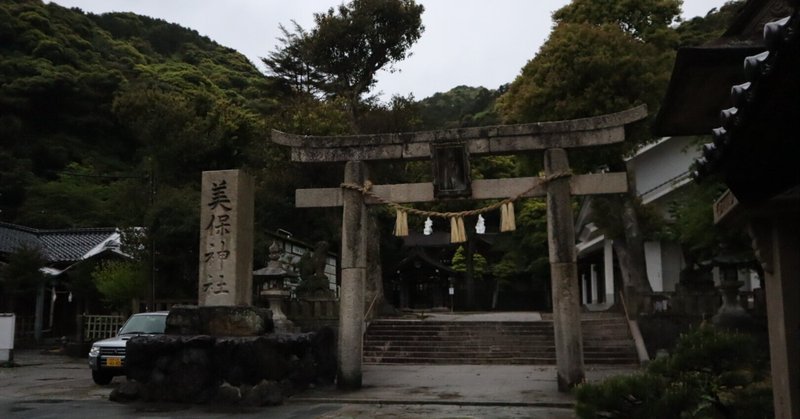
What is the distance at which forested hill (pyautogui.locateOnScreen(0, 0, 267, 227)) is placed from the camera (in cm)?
3022

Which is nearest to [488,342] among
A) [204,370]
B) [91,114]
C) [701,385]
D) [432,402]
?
[432,402]

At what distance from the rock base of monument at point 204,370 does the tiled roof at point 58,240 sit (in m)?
19.1

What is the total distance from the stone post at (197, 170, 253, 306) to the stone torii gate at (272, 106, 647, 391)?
160 cm

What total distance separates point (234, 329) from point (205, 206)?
2565 mm

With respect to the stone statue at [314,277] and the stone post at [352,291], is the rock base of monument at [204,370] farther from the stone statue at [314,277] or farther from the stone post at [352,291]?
the stone statue at [314,277]

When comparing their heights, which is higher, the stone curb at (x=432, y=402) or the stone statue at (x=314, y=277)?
the stone statue at (x=314, y=277)

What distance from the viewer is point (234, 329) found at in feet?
41.7

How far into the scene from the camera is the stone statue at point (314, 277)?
2464 cm

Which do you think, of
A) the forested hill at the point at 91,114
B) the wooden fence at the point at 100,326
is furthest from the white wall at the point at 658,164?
the wooden fence at the point at 100,326

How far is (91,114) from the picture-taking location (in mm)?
46656

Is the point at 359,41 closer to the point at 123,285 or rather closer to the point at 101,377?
the point at 123,285

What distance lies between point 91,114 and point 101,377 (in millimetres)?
36827

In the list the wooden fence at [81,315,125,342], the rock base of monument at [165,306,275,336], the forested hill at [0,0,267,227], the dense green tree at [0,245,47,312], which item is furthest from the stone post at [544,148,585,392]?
the dense green tree at [0,245,47,312]

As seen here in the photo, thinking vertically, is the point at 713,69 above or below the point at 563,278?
above
